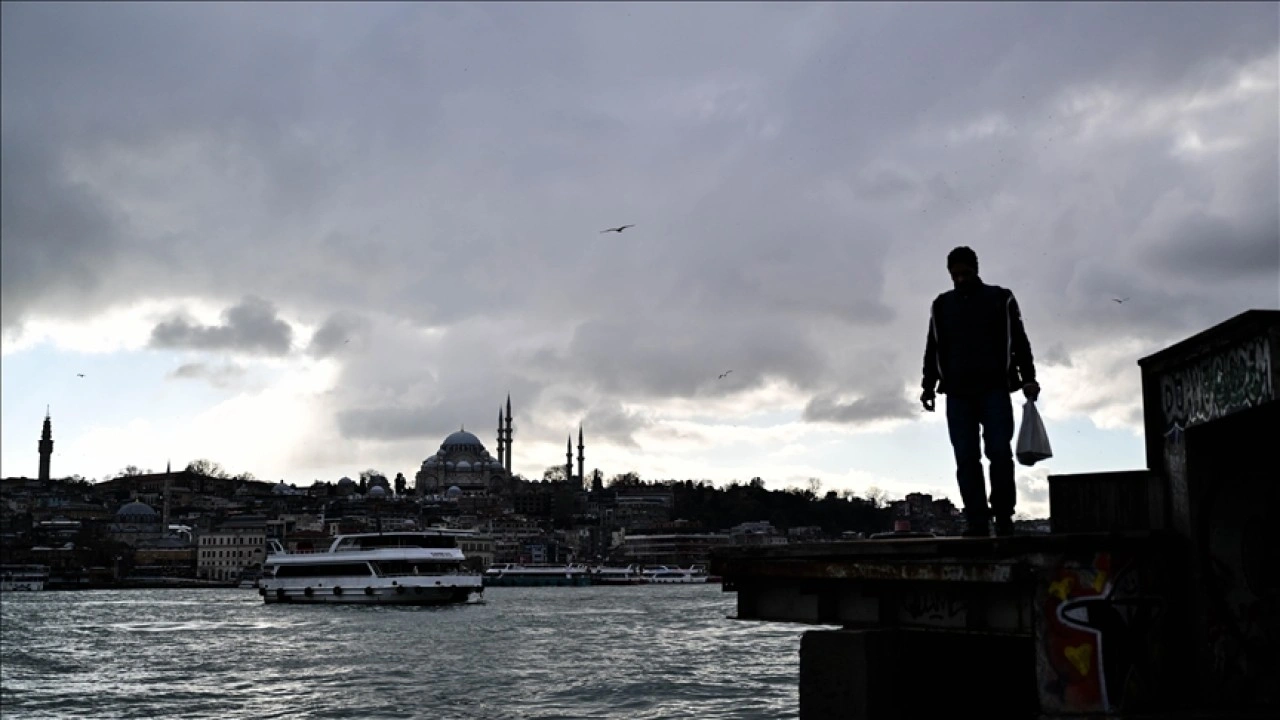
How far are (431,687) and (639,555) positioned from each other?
417 ft

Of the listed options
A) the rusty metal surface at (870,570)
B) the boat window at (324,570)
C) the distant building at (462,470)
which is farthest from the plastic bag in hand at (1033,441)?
the distant building at (462,470)

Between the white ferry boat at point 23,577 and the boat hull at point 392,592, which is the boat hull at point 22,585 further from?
the boat hull at point 392,592

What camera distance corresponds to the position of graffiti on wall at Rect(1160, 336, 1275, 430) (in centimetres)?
558

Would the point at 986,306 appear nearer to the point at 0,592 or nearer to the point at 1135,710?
the point at 1135,710

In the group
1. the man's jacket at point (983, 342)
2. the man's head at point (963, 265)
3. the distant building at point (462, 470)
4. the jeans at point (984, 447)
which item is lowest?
the jeans at point (984, 447)

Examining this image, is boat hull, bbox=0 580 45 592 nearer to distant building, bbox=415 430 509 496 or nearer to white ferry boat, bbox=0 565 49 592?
white ferry boat, bbox=0 565 49 592

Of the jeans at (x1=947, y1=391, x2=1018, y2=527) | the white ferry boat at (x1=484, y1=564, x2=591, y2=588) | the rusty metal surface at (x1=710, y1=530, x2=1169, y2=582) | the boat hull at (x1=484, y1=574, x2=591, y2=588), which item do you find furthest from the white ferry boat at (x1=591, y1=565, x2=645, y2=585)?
the jeans at (x1=947, y1=391, x2=1018, y2=527)

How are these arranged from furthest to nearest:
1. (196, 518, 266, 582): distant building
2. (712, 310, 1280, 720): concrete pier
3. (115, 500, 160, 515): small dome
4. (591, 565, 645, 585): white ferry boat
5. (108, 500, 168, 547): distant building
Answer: (115, 500, 160, 515): small dome, (108, 500, 168, 547): distant building, (196, 518, 266, 582): distant building, (591, 565, 645, 585): white ferry boat, (712, 310, 1280, 720): concrete pier

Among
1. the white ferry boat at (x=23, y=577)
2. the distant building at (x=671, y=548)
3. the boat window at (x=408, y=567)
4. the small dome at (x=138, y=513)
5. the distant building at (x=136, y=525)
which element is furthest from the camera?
the small dome at (x=138, y=513)

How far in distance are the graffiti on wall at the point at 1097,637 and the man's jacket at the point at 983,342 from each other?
117cm

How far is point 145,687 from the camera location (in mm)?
21250

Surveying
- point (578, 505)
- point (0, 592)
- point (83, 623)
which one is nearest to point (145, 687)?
point (83, 623)

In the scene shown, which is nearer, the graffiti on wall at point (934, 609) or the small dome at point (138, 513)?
the graffiti on wall at point (934, 609)

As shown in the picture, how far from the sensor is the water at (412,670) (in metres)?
17.4
